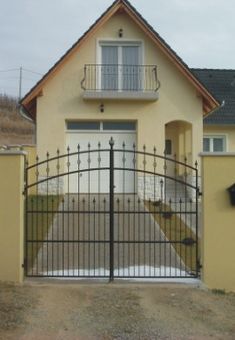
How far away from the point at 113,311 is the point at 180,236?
184 inches

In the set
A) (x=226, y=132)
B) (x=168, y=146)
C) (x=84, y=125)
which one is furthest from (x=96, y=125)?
(x=226, y=132)

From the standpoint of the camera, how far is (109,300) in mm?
7203

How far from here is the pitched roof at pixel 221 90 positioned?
2250 cm

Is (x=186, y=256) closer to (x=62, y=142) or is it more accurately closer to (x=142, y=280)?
(x=142, y=280)

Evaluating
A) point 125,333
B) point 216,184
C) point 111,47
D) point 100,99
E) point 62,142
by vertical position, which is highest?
point 111,47

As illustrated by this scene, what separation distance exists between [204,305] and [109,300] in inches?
51.1

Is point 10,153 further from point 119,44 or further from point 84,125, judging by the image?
point 119,44

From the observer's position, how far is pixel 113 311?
22.1 ft

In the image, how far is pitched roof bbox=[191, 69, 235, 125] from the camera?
22500 mm

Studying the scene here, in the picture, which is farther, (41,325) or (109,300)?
(109,300)

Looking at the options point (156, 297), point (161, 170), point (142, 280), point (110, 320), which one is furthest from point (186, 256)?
point (161, 170)

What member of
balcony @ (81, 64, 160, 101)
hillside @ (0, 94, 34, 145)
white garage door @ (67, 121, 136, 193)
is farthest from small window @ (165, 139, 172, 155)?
hillside @ (0, 94, 34, 145)

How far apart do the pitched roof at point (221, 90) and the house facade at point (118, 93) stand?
10.8 feet

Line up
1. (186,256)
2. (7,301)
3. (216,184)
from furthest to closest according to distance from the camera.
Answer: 1. (186,256)
2. (216,184)
3. (7,301)
